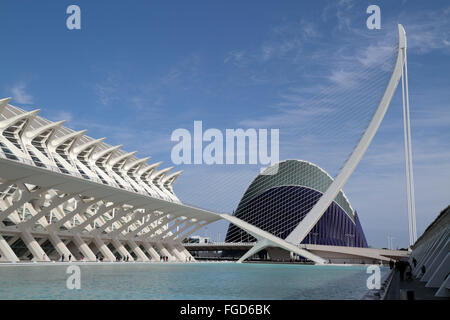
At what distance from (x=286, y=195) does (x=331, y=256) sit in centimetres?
1655

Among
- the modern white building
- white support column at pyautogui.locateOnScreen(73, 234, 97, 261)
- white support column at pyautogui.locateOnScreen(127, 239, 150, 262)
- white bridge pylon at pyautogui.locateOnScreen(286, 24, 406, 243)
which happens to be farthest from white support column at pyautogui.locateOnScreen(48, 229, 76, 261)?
white bridge pylon at pyautogui.locateOnScreen(286, 24, 406, 243)

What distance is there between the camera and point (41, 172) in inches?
912

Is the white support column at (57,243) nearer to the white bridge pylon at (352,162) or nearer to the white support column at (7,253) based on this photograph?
the white support column at (7,253)

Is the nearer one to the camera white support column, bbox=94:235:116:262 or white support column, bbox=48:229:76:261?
white support column, bbox=48:229:76:261

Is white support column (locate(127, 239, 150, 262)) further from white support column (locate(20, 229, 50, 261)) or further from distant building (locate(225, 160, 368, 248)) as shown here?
distant building (locate(225, 160, 368, 248))

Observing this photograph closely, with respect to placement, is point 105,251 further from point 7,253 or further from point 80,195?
point 7,253

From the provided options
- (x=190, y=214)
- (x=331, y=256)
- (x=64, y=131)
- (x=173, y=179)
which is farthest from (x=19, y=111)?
(x=331, y=256)

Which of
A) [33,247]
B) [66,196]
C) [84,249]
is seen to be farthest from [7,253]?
[84,249]

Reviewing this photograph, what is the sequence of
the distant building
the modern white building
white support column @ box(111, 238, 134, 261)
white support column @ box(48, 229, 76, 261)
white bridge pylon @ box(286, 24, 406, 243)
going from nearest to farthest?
the modern white building < white support column @ box(48, 229, 76, 261) < white support column @ box(111, 238, 134, 261) < white bridge pylon @ box(286, 24, 406, 243) < the distant building

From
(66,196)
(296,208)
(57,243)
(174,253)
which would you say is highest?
(296,208)

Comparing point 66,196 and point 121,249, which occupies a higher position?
point 66,196

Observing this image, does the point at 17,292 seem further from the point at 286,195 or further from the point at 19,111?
the point at 286,195
